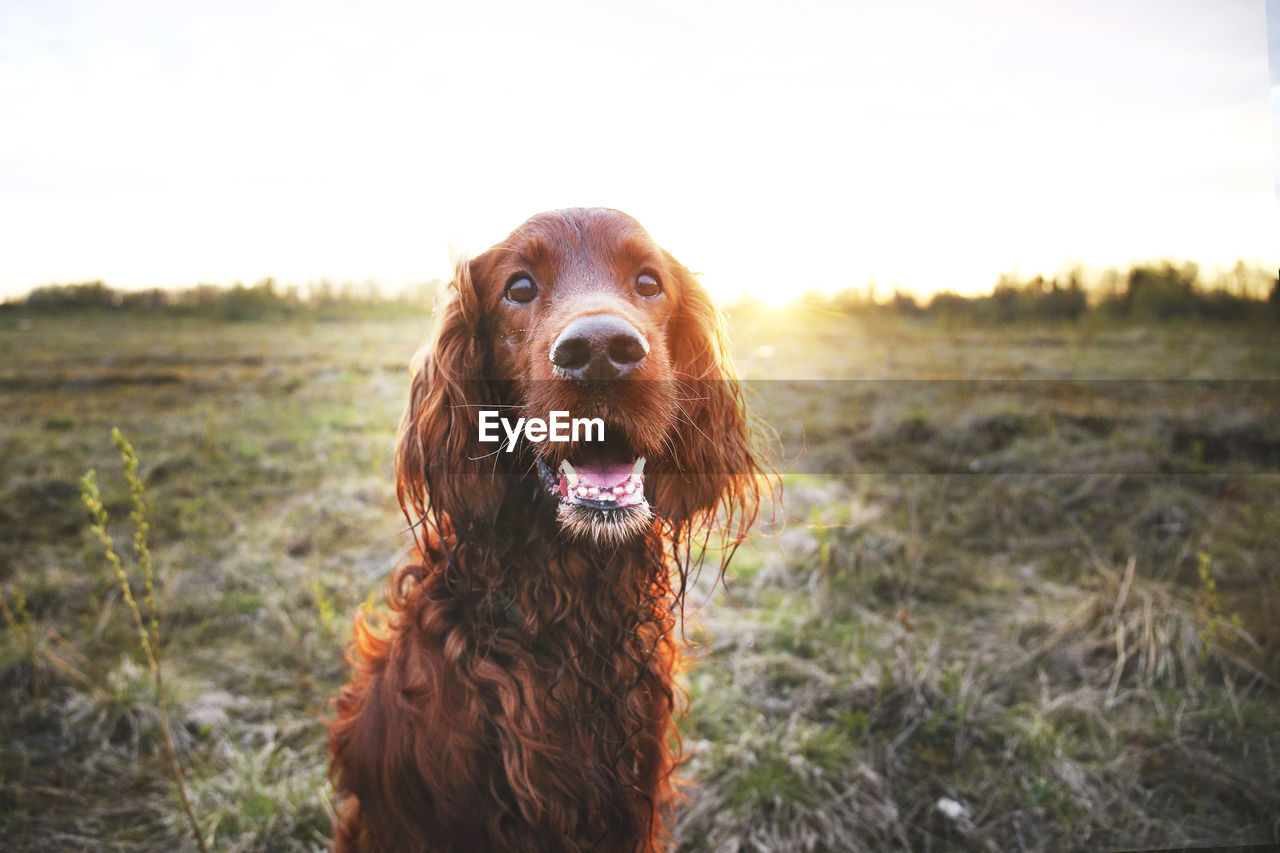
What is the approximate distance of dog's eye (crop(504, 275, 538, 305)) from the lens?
68.9 inches

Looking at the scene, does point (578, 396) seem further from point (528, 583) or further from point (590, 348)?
Answer: point (528, 583)

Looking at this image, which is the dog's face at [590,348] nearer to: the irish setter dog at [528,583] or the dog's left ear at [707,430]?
the irish setter dog at [528,583]

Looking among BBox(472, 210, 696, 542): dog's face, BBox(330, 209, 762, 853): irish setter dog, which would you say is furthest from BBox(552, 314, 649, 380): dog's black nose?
BBox(330, 209, 762, 853): irish setter dog

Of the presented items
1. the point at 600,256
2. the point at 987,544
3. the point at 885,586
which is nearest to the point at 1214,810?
the point at 885,586

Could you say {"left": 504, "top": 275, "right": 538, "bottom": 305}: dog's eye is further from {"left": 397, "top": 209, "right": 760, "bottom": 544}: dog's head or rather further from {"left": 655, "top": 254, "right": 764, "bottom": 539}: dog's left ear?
{"left": 655, "top": 254, "right": 764, "bottom": 539}: dog's left ear

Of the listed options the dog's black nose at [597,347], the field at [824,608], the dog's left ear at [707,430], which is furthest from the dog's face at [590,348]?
the field at [824,608]

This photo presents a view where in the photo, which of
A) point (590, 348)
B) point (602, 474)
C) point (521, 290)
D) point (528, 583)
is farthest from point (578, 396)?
point (528, 583)

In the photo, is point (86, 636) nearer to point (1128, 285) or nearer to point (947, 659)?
point (947, 659)

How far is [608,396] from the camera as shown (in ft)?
4.80

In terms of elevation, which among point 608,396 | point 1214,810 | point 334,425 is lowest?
point 1214,810

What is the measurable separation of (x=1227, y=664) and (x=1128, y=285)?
255 inches

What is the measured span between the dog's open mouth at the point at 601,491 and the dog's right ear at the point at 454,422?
22 cm

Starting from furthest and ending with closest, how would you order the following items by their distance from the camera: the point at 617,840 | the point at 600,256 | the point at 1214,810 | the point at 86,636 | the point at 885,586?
the point at 885,586
the point at 86,636
the point at 1214,810
the point at 617,840
the point at 600,256

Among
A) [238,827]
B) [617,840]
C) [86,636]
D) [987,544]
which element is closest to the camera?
[617,840]
